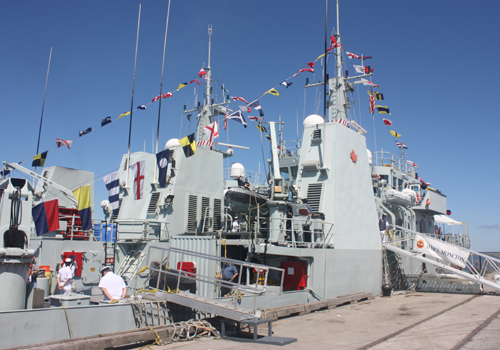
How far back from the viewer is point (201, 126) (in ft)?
69.7

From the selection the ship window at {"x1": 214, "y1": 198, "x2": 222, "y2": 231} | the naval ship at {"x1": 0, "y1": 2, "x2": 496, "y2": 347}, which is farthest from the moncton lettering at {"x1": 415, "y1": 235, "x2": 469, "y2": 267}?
the ship window at {"x1": 214, "y1": 198, "x2": 222, "y2": 231}

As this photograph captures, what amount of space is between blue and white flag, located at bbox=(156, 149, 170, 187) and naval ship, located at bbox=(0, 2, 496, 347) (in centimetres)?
9

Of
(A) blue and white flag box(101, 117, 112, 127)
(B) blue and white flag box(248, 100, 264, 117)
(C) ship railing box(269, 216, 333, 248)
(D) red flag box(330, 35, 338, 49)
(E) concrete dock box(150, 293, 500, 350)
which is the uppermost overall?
(D) red flag box(330, 35, 338, 49)

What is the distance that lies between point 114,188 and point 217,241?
22.0ft

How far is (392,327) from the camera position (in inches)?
366

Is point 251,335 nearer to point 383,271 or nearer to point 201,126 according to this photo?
point 383,271

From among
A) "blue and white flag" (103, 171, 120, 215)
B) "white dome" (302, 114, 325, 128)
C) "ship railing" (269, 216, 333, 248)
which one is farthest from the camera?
"blue and white flag" (103, 171, 120, 215)

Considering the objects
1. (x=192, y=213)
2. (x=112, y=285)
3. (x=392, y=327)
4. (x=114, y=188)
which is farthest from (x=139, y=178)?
(x=392, y=327)

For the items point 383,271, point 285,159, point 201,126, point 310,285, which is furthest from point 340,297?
point 201,126

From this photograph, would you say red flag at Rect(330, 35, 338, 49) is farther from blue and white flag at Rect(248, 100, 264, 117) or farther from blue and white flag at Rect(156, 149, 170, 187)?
blue and white flag at Rect(156, 149, 170, 187)

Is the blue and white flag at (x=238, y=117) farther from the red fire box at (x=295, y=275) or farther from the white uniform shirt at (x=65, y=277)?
the white uniform shirt at (x=65, y=277)

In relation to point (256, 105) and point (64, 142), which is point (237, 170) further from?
point (64, 142)

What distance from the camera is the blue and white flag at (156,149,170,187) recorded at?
47.2ft

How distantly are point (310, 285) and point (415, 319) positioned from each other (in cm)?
285
